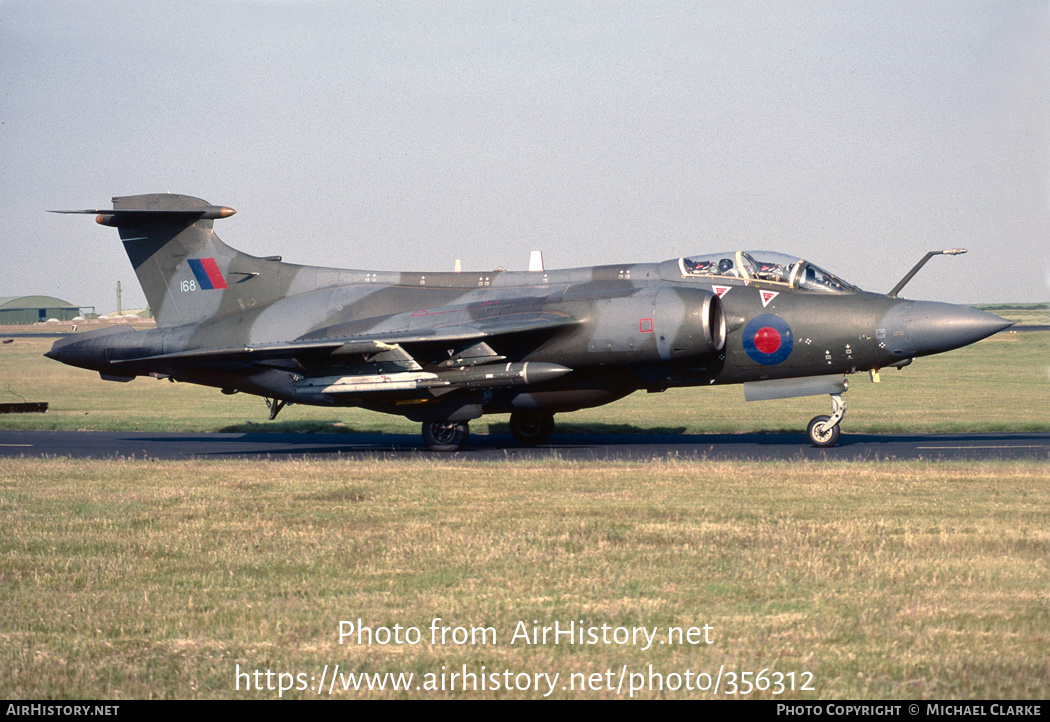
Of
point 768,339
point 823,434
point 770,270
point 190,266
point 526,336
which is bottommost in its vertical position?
point 823,434

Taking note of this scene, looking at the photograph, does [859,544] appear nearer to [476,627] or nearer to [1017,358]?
[476,627]

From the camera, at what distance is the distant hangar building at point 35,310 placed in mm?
179250

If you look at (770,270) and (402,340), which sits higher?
(770,270)

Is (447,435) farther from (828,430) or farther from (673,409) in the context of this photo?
(673,409)

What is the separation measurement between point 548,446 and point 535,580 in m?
11.7

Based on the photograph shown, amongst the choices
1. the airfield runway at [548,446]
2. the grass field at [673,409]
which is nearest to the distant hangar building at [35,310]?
the grass field at [673,409]

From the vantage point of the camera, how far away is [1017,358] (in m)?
49.3

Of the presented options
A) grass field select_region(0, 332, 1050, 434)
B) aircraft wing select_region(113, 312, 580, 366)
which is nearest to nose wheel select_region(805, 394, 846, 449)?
grass field select_region(0, 332, 1050, 434)

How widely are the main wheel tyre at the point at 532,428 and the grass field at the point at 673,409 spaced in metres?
2.78

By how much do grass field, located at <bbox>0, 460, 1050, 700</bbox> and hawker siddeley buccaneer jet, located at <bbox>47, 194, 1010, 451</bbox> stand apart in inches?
158

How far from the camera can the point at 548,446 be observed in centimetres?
1912

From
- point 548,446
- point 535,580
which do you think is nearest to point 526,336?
point 548,446

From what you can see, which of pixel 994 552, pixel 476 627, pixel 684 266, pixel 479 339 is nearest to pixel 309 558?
pixel 476 627
